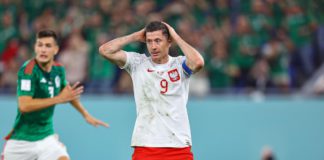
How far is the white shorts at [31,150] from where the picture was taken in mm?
9508

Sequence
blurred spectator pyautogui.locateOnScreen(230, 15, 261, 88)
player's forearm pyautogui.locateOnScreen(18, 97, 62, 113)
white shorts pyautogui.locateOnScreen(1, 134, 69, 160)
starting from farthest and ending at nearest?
blurred spectator pyautogui.locateOnScreen(230, 15, 261, 88) → white shorts pyautogui.locateOnScreen(1, 134, 69, 160) → player's forearm pyautogui.locateOnScreen(18, 97, 62, 113)

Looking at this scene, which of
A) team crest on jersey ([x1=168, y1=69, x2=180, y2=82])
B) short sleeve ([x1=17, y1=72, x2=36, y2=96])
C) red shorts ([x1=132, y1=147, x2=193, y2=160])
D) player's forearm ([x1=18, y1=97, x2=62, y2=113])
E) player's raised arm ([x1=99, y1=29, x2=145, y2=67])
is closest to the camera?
red shorts ([x1=132, y1=147, x2=193, y2=160])

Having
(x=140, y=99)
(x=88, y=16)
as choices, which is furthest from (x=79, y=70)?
(x=140, y=99)

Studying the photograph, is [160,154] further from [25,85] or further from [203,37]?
[203,37]

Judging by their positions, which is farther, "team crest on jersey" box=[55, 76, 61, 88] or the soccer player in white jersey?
"team crest on jersey" box=[55, 76, 61, 88]

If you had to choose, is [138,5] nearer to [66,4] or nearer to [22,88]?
[66,4]

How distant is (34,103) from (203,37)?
609 centimetres

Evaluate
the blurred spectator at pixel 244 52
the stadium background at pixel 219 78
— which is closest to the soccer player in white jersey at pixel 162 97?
the stadium background at pixel 219 78

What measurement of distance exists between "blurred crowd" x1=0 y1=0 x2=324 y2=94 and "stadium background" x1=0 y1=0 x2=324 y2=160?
19 mm

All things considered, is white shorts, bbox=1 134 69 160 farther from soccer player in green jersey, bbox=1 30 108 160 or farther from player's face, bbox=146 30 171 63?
player's face, bbox=146 30 171 63

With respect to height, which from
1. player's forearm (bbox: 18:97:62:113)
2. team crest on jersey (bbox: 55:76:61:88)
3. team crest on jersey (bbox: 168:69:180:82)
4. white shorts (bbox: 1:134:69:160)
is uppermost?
team crest on jersey (bbox: 168:69:180:82)

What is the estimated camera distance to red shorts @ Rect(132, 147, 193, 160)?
8.12 meters

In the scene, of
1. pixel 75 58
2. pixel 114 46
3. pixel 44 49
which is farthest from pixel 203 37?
pixel 114 46

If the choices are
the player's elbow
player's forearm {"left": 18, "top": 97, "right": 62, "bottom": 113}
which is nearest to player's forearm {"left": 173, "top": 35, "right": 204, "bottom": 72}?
the player's elbow
